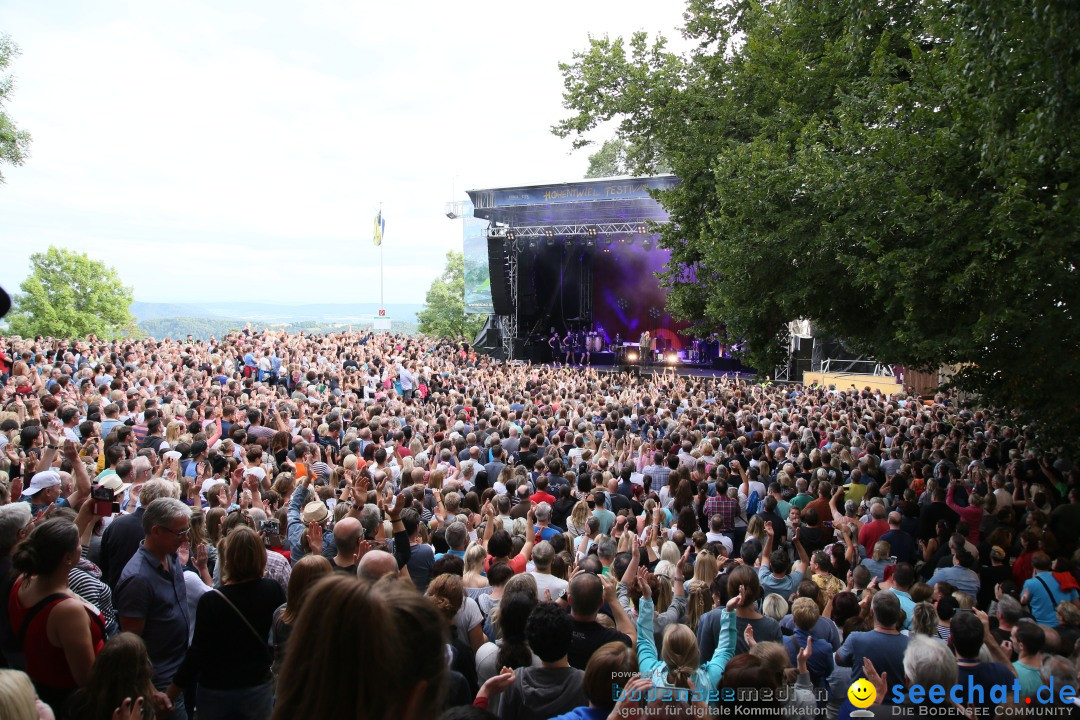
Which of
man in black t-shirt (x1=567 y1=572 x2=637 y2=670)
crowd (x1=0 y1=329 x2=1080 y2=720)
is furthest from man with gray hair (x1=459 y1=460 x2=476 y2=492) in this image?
man in black t-shirt (x1=567 y1=572 x2=637 y2=670)

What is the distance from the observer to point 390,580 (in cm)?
165

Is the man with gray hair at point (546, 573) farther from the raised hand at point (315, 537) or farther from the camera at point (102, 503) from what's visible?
the camera at point (102, 503)

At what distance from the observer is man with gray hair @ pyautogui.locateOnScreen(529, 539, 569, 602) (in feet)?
14.6

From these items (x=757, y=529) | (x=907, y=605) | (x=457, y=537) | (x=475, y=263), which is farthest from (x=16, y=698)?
(x=475, y=263)

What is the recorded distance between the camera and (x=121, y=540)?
4406 mm

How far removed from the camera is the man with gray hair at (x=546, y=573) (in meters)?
4.45

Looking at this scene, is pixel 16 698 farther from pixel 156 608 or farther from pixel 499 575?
pixel 499 575

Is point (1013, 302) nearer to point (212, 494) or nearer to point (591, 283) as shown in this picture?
point (212, 494)

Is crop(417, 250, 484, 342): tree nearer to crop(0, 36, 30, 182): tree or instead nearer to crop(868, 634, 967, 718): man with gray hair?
crop(0, 36, 30, 182): tree

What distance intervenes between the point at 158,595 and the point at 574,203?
23.0 meters

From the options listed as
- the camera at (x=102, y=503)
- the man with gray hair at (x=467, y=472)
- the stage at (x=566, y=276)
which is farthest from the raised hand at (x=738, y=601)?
the stage at (x=566, y=276)

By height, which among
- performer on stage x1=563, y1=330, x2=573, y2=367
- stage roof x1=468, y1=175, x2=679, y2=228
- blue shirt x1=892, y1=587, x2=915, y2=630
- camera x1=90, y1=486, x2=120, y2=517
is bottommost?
blue shirt x1=892, y1=587, x2=915, y2=630

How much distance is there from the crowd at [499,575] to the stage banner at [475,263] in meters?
20.1

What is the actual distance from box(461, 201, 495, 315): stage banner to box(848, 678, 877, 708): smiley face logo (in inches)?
1076
